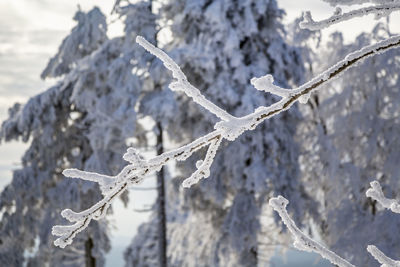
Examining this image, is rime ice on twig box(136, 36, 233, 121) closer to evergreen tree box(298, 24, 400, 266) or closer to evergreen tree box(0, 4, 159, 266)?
evergreen tree box(298, 24, 400, 266)

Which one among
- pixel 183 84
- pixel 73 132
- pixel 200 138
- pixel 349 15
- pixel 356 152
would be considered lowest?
pixel 200 138

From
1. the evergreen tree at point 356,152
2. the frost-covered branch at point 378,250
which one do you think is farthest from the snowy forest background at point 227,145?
the frost-covered branch at point 378,250

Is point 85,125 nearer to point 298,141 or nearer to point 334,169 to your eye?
point 298,141

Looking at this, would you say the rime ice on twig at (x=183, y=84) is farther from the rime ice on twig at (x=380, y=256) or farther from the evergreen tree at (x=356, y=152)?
the evergreen tree at (x=356, y=152)

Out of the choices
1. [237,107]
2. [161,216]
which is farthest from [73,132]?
[237,107]

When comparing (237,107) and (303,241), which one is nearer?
(303,241)

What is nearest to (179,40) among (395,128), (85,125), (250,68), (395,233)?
(250,68)

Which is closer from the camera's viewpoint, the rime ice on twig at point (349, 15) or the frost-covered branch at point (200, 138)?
the frost-covered branch at point (200, 138)

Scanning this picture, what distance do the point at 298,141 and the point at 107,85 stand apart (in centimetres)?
480

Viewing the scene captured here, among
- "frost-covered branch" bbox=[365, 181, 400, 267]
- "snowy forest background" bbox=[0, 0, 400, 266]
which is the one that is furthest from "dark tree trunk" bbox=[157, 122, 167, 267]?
"frost-covered branch" bbox=[365, 181, 400, 267]

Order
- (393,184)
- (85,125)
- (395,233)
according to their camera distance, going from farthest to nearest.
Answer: (85,125) < (393,184) < (395,233)

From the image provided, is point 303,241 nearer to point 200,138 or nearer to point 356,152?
point 200,138

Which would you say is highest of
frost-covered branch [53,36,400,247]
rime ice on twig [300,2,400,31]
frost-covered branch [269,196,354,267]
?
rime ice on twig [300,2,400,31]

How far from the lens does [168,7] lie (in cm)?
1214
